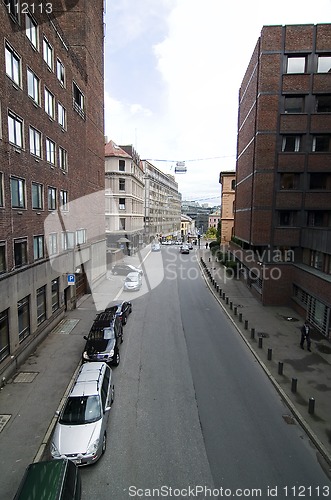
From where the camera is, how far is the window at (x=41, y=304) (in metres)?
17.0

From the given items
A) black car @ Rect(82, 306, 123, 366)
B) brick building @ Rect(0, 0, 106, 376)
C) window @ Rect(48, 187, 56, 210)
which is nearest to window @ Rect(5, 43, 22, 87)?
brick building @ Rect(0, 0, 106, 376)

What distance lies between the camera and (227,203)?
55875mm

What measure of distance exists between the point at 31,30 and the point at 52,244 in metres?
11.1

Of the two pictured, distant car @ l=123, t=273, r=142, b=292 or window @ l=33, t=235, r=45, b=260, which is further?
distant car @ l=123, t=273, r=142, b=292

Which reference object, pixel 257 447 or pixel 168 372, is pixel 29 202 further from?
pixel 257 447

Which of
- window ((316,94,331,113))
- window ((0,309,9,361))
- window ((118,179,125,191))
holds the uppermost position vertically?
window ((316,94,331,113))

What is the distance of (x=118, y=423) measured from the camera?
10109 millimetres

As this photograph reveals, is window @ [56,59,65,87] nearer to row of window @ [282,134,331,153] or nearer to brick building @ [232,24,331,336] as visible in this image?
brick building @ [232,24,331,336]

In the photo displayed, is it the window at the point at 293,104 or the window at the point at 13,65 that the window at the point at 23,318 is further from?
the window at the point at 293,104

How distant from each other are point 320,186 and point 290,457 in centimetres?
2039

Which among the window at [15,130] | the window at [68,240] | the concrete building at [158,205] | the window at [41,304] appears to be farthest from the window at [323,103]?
the concrete building at [158,205]

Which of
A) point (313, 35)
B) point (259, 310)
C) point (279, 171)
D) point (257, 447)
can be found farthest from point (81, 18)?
point (257, 447)

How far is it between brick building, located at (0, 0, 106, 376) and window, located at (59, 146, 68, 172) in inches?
2.6

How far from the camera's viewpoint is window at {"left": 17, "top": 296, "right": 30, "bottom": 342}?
14.5 meters
